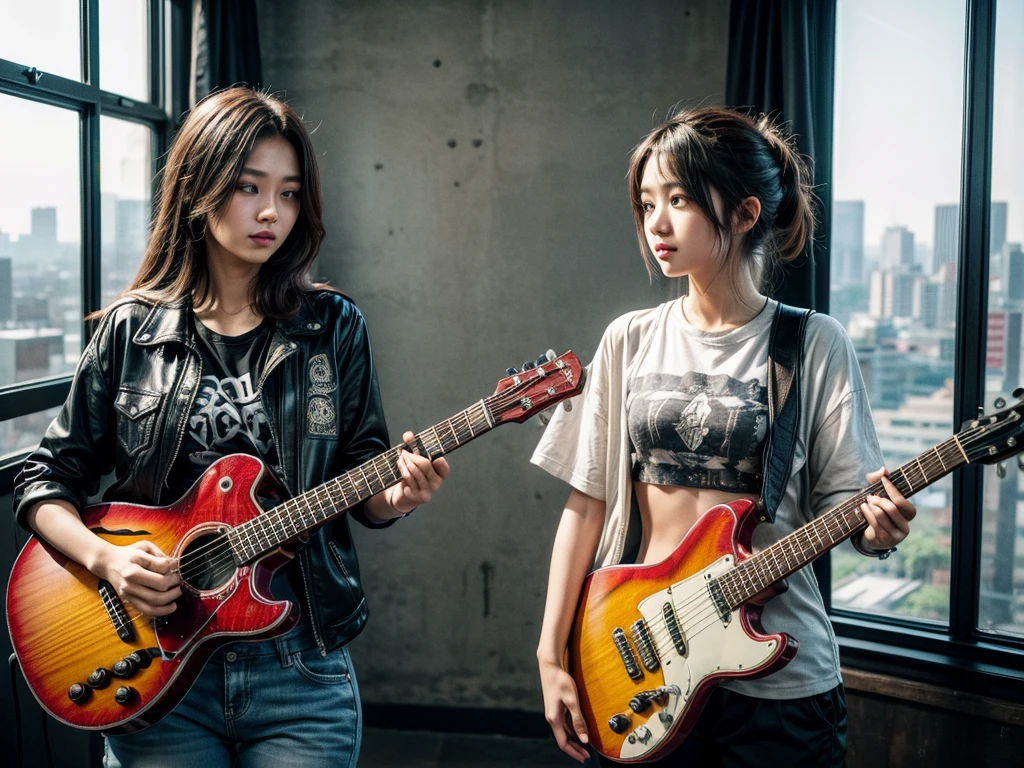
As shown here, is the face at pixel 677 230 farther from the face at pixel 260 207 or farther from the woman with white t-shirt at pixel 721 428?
the face at pixel 260 207

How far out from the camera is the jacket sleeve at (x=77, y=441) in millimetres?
1570

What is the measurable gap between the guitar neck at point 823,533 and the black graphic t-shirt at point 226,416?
780mm

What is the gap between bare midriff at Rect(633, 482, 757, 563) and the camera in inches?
62.1

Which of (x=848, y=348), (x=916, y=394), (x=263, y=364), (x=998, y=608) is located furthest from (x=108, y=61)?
(x=998, y=608)

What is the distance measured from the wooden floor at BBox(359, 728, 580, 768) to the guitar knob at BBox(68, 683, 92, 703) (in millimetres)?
1864

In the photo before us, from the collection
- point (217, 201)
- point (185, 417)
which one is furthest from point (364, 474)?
point (217, 201)

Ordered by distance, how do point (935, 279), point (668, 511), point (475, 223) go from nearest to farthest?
point (668, 511), point (935, 279), point (475, 223)

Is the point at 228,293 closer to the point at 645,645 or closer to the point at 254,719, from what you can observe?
the point at 254,719

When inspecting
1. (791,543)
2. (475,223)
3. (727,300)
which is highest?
(475,223)

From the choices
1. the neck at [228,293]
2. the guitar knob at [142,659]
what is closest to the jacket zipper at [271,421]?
the neck at [228,293]

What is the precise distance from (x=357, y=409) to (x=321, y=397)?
73mm

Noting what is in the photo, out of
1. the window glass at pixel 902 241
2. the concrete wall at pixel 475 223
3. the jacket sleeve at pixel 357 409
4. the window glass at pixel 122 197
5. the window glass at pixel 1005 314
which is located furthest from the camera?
the concrete wall at pixel 475 223

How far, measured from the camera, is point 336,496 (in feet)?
5.01

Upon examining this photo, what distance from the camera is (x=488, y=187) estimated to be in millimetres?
3260
